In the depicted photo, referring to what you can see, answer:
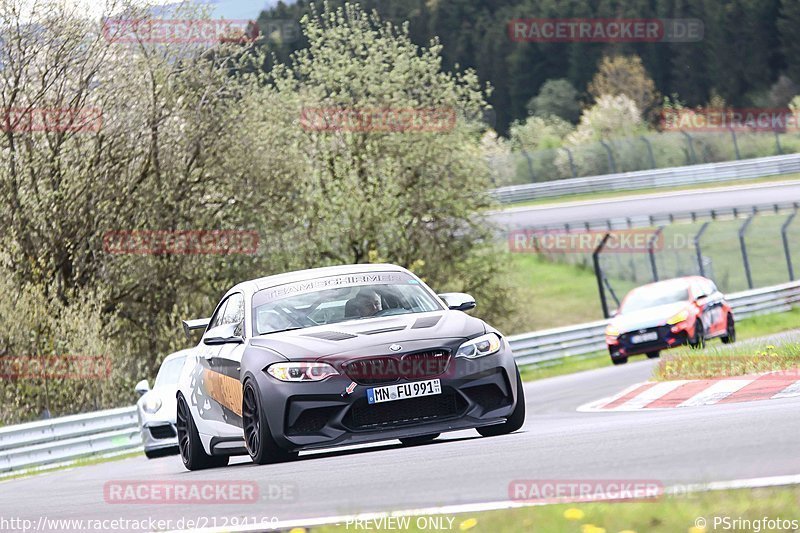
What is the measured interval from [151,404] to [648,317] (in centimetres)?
964

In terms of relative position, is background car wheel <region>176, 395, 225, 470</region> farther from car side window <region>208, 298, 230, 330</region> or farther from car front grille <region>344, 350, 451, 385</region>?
car front grille <region>344, 350, 451, 385</region>

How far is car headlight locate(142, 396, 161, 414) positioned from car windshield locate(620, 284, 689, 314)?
9.86 m

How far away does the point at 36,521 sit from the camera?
9008mm

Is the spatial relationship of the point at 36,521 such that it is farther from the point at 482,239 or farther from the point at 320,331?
the point at 482,239

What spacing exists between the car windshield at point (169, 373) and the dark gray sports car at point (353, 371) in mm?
7931

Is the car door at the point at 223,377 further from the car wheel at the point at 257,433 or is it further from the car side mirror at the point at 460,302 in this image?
the car side mirror at the point at 460,302

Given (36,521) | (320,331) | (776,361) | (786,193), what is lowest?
(786,193)

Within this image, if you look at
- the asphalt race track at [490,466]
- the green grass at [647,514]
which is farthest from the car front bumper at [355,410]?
the green grass at [647,514]

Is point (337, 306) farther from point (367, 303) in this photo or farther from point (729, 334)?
point (729, 334)

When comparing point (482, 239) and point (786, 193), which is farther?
point (786, 193)

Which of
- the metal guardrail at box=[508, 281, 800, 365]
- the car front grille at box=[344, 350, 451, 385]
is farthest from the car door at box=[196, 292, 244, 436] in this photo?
the metal guardrail at box=[508, 281, 800, 365]

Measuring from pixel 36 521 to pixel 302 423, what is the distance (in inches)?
75.1

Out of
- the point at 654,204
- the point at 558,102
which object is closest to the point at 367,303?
the point at 654,204

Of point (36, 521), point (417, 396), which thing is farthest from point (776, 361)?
point (36, 521)
